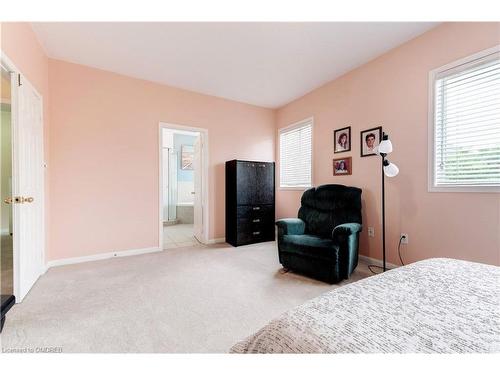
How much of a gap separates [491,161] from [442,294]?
186 cm

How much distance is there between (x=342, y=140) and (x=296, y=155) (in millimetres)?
1060

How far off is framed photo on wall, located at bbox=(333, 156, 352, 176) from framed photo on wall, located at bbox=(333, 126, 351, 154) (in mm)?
143

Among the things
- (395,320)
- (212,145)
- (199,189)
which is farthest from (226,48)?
(395,320)

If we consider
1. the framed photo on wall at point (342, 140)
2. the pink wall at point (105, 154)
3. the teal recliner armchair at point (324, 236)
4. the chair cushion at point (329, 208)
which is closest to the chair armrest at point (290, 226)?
the teal recliner armchair at point (324, 236)

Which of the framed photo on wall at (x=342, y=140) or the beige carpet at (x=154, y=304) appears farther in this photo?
the framed photo on wall at (x=342, y=140)

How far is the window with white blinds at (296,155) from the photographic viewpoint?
12.9 ft

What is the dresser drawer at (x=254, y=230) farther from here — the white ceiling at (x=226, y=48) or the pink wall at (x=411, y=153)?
the white ceiling at (x=226, y=48)

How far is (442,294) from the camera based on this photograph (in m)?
0.89

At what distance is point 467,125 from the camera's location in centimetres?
211

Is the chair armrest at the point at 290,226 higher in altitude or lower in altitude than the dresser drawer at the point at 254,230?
higher

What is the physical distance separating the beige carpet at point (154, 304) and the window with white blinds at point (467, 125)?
1.41 m
